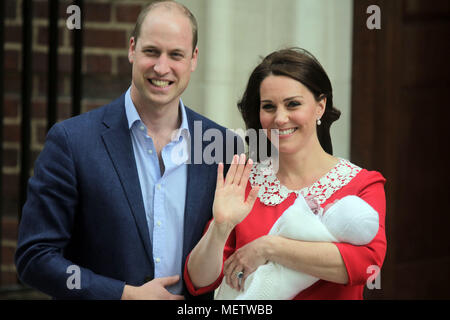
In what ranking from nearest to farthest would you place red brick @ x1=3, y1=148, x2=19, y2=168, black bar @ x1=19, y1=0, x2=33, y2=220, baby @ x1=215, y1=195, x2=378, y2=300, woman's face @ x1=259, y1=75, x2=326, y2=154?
1. baby @ x1=215, y1=195, x2=378, y2=300
2. woman's face @ x1=259, y1=75, x2=326, y2=154
3. black bar @ x1=19, y1=0, x2=33, y2=220
4. red brick @ x1=3, y1=148, x2=19, y2=168

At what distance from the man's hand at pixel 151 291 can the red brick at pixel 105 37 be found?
1.38 meters

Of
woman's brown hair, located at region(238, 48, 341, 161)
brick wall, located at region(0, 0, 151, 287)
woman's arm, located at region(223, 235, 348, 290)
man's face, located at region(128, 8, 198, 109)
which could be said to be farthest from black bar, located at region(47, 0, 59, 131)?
woman's arm, located at region(223, 235, 348, 290)

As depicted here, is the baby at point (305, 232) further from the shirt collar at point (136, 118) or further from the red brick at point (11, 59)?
the red brick at point (11, 59)

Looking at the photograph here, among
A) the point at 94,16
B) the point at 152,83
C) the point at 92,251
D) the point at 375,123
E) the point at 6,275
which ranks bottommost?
the point at 6,275

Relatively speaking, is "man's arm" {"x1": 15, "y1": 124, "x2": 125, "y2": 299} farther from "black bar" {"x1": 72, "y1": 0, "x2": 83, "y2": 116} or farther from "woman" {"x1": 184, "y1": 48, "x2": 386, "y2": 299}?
"black bar" {"x1": 72, "y1": 0, "x2": 83, "y2": 116}

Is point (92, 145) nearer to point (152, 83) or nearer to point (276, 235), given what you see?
point (152, 83)

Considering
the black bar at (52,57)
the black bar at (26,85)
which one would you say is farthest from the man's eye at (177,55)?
the black bar at (26,85)

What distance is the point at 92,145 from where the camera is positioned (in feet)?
6.11

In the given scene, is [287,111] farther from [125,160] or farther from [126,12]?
[126,12]

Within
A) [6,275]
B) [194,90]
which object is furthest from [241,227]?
[6,275]

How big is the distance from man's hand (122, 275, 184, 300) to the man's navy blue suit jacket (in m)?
0.02

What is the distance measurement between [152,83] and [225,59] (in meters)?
1.00

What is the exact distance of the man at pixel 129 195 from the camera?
179cm

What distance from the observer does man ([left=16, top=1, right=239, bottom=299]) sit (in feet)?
5.89
